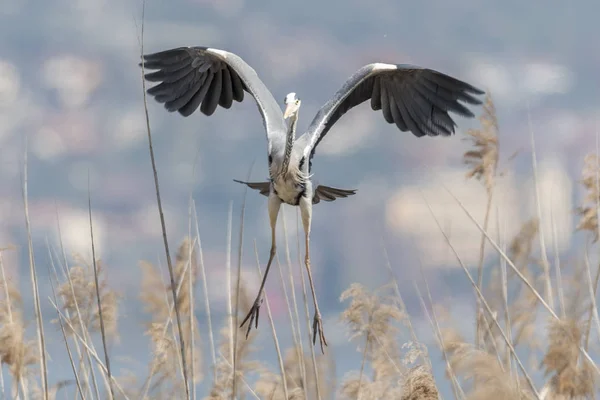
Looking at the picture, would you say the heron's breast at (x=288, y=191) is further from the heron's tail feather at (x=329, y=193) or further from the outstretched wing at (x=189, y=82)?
the outstretched wing at (x=189, y=82)

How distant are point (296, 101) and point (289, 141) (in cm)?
18

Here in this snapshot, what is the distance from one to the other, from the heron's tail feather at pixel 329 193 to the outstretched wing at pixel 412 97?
0.31 meters

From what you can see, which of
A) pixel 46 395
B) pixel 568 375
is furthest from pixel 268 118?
pixel 568 375

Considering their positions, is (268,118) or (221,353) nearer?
(221,353)

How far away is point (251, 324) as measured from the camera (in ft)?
12.0

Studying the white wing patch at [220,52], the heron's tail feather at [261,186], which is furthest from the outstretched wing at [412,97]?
the white wing patch at [220,52]

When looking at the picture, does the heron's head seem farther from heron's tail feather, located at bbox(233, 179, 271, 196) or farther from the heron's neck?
heron's tail feather, located at bbox(233, 179, 271, 196)

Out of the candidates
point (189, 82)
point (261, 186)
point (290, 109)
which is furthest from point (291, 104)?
point (189, 82)

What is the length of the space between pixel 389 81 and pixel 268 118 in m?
0.86

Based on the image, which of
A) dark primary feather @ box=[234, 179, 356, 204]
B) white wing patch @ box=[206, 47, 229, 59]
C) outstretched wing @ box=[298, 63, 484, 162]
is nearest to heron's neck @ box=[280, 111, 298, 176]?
outstretched wing @ box=[298, 63, 484, 162]

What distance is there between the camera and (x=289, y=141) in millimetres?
3580

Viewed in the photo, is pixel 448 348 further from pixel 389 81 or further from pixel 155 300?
pixel 389 81

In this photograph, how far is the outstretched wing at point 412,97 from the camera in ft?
13.6

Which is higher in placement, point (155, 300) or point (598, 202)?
point (598, 202)
